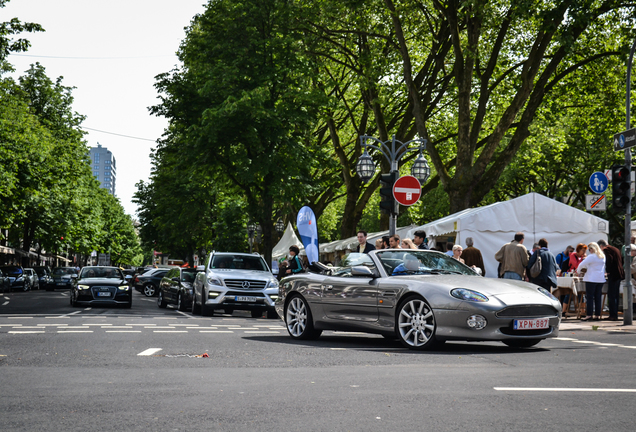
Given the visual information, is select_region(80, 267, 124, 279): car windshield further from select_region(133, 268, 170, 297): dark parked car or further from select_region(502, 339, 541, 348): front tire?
select_region(502, 339, 541, 348): front tire

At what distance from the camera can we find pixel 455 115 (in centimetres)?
3700

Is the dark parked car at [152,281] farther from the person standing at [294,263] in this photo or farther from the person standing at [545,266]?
the person standing at [545,266]

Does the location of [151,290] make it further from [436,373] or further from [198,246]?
[436,373]

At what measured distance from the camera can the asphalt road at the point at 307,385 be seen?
17.5 feet

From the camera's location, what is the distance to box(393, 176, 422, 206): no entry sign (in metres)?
17.1

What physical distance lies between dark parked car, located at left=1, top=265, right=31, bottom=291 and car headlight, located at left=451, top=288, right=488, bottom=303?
1574 inches

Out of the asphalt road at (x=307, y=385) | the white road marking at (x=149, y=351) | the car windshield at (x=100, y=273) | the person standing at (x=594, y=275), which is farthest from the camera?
the car windshield at (x=100, y=273)

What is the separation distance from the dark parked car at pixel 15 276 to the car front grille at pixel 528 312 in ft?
132

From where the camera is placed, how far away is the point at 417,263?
10883mm

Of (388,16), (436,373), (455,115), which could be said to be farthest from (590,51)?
(436,373)

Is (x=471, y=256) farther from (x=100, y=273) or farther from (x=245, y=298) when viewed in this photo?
(x=100, y=273)

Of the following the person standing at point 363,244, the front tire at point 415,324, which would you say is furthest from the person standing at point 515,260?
the front tire at point 415,324

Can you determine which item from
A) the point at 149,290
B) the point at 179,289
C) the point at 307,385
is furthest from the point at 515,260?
the point at 149,290

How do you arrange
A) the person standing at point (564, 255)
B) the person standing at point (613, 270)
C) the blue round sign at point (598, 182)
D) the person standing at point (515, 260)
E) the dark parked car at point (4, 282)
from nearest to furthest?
the person standing at point (515, 260) → the person standing at point (613, 270) → the blue round sign at point (598, 182) → the person standing at point (564, 255) → the dark parked car at point (4, 282)
